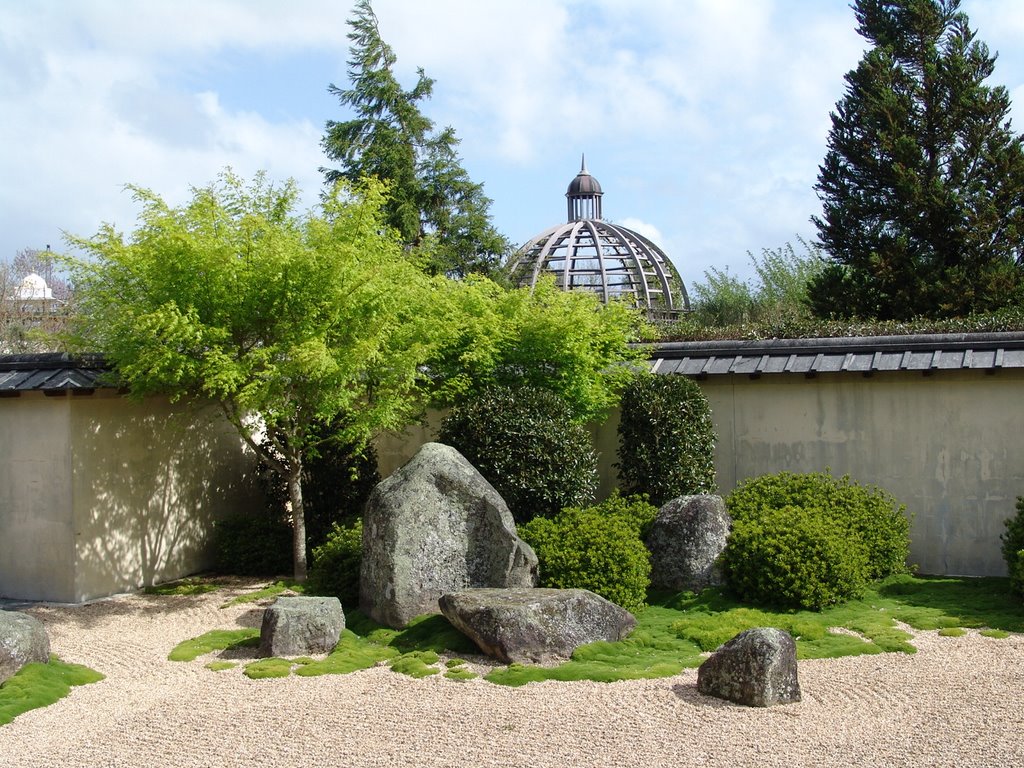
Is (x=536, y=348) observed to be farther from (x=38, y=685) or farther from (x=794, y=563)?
(x=38, y=685)

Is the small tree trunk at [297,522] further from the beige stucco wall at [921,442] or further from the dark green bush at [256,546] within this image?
the beige stucco wall at [921,442]

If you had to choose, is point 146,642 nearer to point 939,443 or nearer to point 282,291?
point 282,291

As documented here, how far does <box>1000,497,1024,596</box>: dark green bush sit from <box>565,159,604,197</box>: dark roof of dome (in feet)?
67.1

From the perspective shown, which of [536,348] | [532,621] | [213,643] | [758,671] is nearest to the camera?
[758,671]

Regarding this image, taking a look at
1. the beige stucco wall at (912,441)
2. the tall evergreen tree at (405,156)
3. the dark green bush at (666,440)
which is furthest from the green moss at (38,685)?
the tall evergreen tree at (405,156)

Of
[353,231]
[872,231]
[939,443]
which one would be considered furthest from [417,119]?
[939,443]

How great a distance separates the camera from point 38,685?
795 cm

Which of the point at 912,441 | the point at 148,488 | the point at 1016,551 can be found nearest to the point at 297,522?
the point at 148,488

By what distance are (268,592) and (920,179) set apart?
16.3m

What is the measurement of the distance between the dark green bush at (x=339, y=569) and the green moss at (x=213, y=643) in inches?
37.8

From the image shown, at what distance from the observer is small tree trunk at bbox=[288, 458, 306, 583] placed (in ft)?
38.2

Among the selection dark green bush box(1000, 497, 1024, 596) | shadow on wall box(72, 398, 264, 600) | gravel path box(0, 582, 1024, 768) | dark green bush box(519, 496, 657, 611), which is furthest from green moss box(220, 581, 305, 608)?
dark green bush box(1000, 497, 1024, 596)

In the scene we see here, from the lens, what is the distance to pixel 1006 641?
28.1 ft

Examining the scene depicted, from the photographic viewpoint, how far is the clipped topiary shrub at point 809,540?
9.77m
